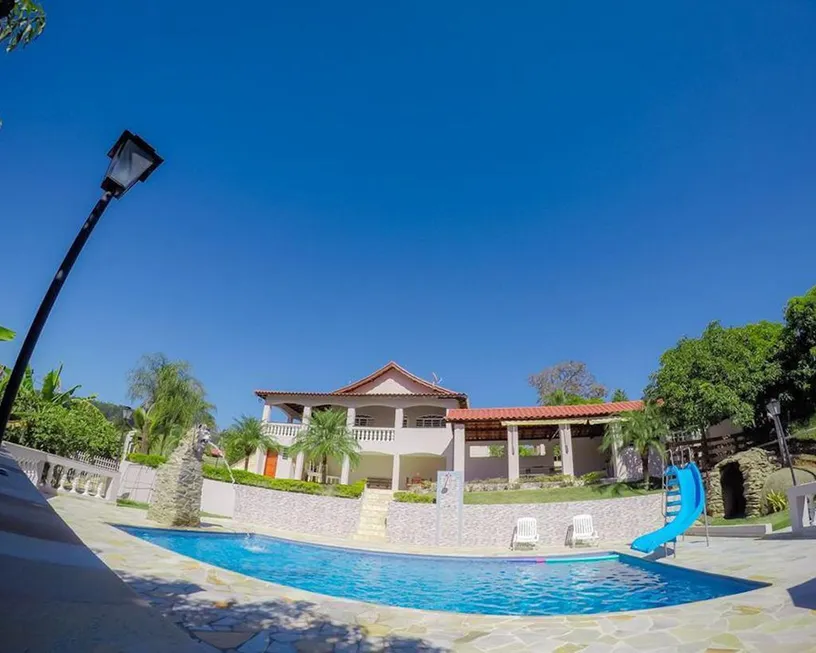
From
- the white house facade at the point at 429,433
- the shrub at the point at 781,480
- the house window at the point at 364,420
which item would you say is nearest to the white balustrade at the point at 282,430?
the white house facade at the point at 429,433

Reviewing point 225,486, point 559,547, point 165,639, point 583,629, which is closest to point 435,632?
point 583,629

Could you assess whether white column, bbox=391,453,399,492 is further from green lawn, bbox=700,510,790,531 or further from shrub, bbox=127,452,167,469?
green lawn, bbox=700,510,790,531

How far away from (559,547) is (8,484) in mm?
17979

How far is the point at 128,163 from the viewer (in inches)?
173

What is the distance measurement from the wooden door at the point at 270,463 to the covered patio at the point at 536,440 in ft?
37.6

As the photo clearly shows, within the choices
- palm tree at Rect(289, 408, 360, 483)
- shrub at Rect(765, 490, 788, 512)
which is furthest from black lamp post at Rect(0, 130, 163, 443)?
palm tree at Rect(289, 408, 360, 483)

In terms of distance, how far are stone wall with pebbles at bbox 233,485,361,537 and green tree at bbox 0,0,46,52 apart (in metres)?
19.9

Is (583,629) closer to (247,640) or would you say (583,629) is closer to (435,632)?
(435,632)

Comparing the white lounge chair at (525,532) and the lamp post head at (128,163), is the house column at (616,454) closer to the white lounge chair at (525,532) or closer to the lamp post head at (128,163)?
the white lounge chair at (525,532)

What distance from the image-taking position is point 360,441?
2820 centimetres

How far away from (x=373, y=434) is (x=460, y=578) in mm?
17353

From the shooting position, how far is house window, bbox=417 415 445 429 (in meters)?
31.3

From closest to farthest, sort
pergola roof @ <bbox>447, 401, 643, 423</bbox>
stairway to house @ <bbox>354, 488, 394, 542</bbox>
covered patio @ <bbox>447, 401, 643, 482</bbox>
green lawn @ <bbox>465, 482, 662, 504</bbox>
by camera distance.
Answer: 1. stairway to house @ <bbox>354, 488, 394, 542</bbox>
2. green lawn @ <bbox>465, 482, 662, 504</bbox>
3. covered patio @ <bbox>447, 401, 643, 482</bbox>
4. pergola roof @ <bbox>447, 401, 643, 423</bbox>

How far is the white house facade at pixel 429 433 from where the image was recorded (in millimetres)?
26609
